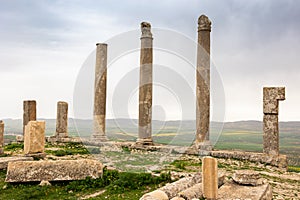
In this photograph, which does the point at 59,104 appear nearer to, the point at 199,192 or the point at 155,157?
the point at 155,157

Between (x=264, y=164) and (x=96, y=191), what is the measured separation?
30.7ft

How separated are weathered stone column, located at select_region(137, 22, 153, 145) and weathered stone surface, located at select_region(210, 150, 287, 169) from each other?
464 cm

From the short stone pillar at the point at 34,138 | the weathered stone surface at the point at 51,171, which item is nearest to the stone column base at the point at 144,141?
the short stone pillar at the point at 34,138

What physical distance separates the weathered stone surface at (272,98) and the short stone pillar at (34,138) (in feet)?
37.2

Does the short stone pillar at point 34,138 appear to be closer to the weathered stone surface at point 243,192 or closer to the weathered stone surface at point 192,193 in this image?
the weathered stone surface at point 192,193

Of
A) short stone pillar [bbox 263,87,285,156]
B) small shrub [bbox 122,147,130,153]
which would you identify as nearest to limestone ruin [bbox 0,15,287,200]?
short stone pillar [bbox 263,87,285,156]

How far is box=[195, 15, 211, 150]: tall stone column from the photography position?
1867 centimetres

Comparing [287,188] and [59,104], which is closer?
[287,188]

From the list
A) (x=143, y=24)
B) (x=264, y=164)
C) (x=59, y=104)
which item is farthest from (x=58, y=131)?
(x=264, y=164)

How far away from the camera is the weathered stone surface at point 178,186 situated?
29.7 ft

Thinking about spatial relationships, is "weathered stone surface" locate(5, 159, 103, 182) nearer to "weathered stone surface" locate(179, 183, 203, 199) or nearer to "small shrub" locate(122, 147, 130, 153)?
"weathered stone surface" locate(179, 183, 203, 199)

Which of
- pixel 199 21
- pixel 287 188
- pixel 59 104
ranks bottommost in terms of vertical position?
pixel 287 188

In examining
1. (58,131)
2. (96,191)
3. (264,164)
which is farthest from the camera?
(58,131)

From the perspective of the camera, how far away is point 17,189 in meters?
11.2
